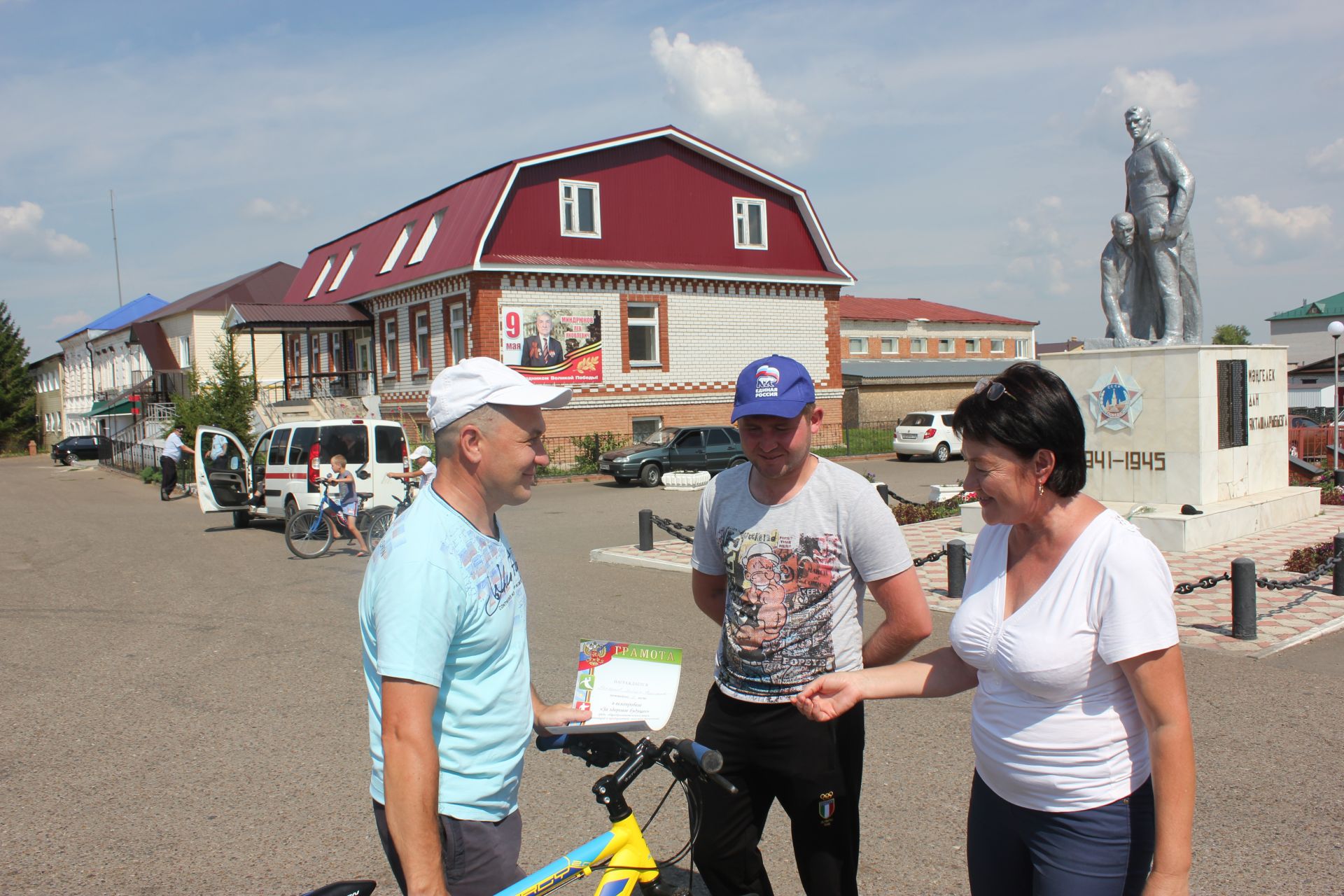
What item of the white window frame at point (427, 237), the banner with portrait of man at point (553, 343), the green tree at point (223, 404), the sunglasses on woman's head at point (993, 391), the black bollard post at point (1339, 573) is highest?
the white window frame at point (427, 237)

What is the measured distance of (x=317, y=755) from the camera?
5.61 metres

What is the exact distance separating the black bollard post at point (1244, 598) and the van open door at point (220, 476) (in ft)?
50.5

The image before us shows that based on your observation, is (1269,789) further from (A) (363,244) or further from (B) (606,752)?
(A) (363,244)

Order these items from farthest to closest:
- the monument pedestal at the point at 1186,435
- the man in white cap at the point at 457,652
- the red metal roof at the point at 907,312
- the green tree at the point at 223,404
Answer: the red metal roof at the point at 907,312
the green tree at the point at 223,404
the monument pedestal at the point at 1186,435
the man in white cap at the point at 457,652

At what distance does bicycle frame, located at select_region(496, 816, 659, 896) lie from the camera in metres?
2.39

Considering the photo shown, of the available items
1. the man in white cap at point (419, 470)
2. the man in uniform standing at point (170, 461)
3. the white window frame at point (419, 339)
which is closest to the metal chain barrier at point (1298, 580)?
the man in white cap at point (419, 470)

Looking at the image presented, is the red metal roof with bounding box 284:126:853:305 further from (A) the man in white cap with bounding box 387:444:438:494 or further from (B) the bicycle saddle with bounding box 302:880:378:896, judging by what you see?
(B) the bicycle saddle with bounding box 302:880:378:896

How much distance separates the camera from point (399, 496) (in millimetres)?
16250

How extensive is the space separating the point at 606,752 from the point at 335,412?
33.0 meters

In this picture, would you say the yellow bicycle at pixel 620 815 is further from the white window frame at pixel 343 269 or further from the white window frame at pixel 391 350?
the white window frame at pixel 343 269

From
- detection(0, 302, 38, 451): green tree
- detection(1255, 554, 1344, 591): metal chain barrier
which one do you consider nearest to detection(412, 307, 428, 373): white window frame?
detection(1255, 554, 1344, 591): metal chain barrier

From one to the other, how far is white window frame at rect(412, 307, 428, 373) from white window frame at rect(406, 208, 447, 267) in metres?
1.66

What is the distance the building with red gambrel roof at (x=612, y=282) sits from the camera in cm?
2800

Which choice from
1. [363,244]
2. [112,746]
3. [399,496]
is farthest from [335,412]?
[112,746]
